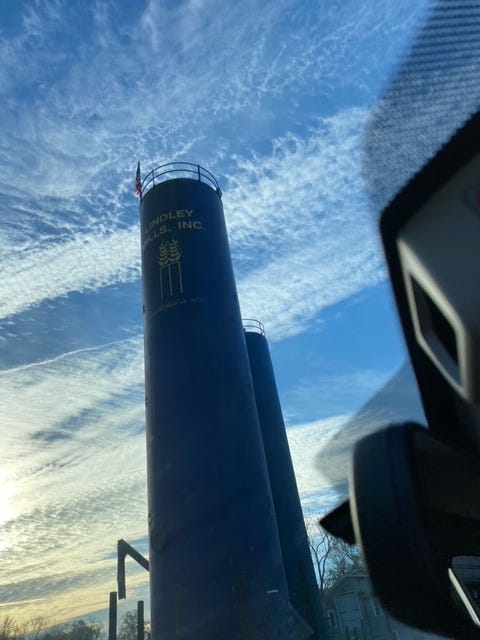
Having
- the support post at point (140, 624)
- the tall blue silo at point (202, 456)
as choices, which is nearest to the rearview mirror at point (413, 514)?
the tall blue silo at point (202, 456)

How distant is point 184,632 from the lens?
705cm

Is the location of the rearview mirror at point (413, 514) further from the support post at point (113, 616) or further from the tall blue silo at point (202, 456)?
the support post at point (113, 616)

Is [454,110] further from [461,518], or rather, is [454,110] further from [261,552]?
[261,552]

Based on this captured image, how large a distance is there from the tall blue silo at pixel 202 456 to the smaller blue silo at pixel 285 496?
6.42 m

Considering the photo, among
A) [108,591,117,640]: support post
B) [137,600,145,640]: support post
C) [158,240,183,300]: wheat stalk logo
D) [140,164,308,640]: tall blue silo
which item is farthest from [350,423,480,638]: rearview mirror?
[137,600,145,640]: support post

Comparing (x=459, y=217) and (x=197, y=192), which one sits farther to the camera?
(x=197, y=192)

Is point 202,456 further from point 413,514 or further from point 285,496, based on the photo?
point 285,496

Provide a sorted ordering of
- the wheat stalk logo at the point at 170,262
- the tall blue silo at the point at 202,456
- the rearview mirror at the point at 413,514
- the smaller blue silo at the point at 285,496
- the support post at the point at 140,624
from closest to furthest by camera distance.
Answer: the rearview mirror at the point at 413,514 < the tall blue silo at the point at 202,456 < the wheat stalk logo at the point at 170,262 < the support post at the point at 140,624 < the smaller blue silo at the point at 285,496

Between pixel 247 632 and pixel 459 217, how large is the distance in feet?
25.5

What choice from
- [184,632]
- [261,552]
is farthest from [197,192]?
[184,632]

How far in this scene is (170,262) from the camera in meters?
10.2

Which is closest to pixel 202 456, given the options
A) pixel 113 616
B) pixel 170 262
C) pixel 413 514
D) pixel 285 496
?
pixel 170 262

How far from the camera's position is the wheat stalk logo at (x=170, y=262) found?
992 centimetres

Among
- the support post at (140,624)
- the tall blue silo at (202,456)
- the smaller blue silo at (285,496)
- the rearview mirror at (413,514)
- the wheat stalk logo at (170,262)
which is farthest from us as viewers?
the smaller blue silo at (285,496)
